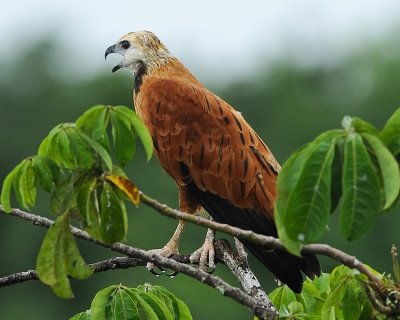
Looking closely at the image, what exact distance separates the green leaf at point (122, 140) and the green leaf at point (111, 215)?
259mm

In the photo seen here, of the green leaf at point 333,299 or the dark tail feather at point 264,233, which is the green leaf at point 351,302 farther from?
the dark tail feather at point 264,233

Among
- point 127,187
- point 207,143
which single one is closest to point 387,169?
point 127,187

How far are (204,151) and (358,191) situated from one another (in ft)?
13.1

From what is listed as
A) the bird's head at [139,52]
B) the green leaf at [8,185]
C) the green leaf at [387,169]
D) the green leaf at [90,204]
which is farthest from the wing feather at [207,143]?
the green leaf at [387,169]

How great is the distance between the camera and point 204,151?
27.6 ft

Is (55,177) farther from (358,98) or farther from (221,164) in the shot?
(358,98)

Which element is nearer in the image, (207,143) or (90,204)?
(90,204)

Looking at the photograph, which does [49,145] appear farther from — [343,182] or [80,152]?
[343,182]

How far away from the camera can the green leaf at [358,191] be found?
175 inches

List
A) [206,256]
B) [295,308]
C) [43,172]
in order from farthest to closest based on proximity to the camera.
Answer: [206,256]
[295,308]
[43,172]

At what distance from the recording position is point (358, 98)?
46.1 meters

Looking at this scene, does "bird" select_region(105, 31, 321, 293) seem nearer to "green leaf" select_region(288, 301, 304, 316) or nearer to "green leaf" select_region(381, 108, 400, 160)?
"green leaf" select_region(288, 301, 304, 316)

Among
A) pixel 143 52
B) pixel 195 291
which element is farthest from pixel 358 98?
pixel 143 52

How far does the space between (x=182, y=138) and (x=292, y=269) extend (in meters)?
1.75
